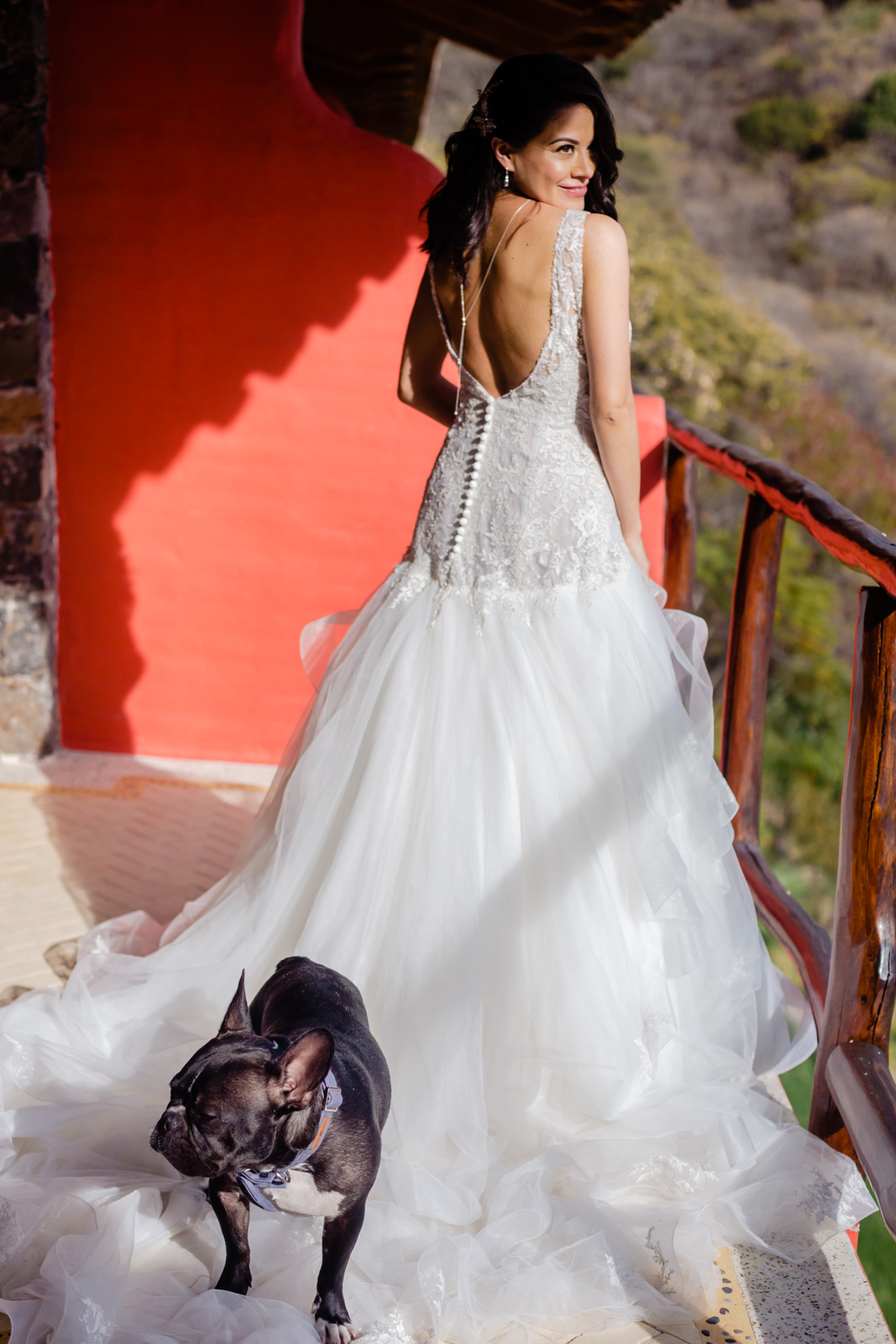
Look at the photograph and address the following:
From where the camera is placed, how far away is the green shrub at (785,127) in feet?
71.8

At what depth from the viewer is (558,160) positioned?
209 centimetres

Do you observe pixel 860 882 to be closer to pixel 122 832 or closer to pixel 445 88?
pixel 122 832

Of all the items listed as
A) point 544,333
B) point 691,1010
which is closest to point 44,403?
point 544,333

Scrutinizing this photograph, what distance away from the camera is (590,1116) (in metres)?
2.06

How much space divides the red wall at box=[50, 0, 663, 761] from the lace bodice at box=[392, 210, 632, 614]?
196 centimetres

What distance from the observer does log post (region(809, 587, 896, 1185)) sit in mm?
2084

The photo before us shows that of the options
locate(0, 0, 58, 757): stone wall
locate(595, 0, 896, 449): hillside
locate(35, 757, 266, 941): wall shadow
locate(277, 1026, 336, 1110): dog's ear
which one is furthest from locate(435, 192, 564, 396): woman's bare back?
locate(595, 0, 896, 449): hillside

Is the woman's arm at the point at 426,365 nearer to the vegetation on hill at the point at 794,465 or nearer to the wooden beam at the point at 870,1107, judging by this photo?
the wooden beam at the point at 870,1107

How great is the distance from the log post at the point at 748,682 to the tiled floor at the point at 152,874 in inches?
44.8

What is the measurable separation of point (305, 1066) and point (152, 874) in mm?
2190

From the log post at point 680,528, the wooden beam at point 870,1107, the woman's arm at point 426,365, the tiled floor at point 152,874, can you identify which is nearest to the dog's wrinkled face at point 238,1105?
the tiled floor at point 152,874

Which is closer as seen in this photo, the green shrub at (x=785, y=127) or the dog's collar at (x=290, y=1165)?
the dog's collar at (x=290, y=1165)

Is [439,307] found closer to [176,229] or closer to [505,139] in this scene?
[505,139]

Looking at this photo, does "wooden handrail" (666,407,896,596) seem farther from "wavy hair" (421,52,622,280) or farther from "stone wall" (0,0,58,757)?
"stone wall" (0,0,58,757)
